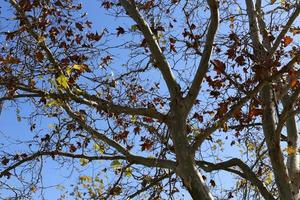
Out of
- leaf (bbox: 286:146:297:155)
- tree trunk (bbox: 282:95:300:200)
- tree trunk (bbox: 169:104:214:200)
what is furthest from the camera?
leaf (bbox: 286:146:297:155)

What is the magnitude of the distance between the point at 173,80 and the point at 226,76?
615 mm

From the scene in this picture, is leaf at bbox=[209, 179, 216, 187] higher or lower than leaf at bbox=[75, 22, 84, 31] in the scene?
lower

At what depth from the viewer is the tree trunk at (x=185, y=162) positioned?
4.79 metres

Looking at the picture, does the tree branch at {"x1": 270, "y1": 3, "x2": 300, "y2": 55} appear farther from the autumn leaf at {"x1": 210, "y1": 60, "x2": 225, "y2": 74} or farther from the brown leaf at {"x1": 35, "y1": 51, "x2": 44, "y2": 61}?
the brown leaf at {"x1": 35, "y1": 51, "x2": 44, "y2": 61}

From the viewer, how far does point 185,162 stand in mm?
4992

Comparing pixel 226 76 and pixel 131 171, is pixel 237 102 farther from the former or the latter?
pixel 131 171

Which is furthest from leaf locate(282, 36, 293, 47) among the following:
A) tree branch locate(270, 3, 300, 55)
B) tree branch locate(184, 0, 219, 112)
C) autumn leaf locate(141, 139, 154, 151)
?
autumn leaf locate(141, 139, 154, 151)

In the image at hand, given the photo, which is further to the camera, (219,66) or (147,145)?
(147,145)

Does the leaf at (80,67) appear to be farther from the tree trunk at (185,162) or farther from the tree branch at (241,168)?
the tree branch at (241,168)

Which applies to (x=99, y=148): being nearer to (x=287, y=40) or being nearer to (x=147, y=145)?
(x=147, y=145)

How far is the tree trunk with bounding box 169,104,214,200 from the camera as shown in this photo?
15.7ft

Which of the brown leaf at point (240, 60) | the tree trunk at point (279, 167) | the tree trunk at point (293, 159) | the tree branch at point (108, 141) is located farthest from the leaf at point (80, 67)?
the tree trunk at point (293, 159)

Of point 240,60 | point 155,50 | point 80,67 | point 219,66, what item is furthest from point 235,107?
point 80,67

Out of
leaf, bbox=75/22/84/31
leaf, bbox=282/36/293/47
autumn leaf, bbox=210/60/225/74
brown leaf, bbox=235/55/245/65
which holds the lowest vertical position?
autumn leaf, bbox=210/60/225/74
